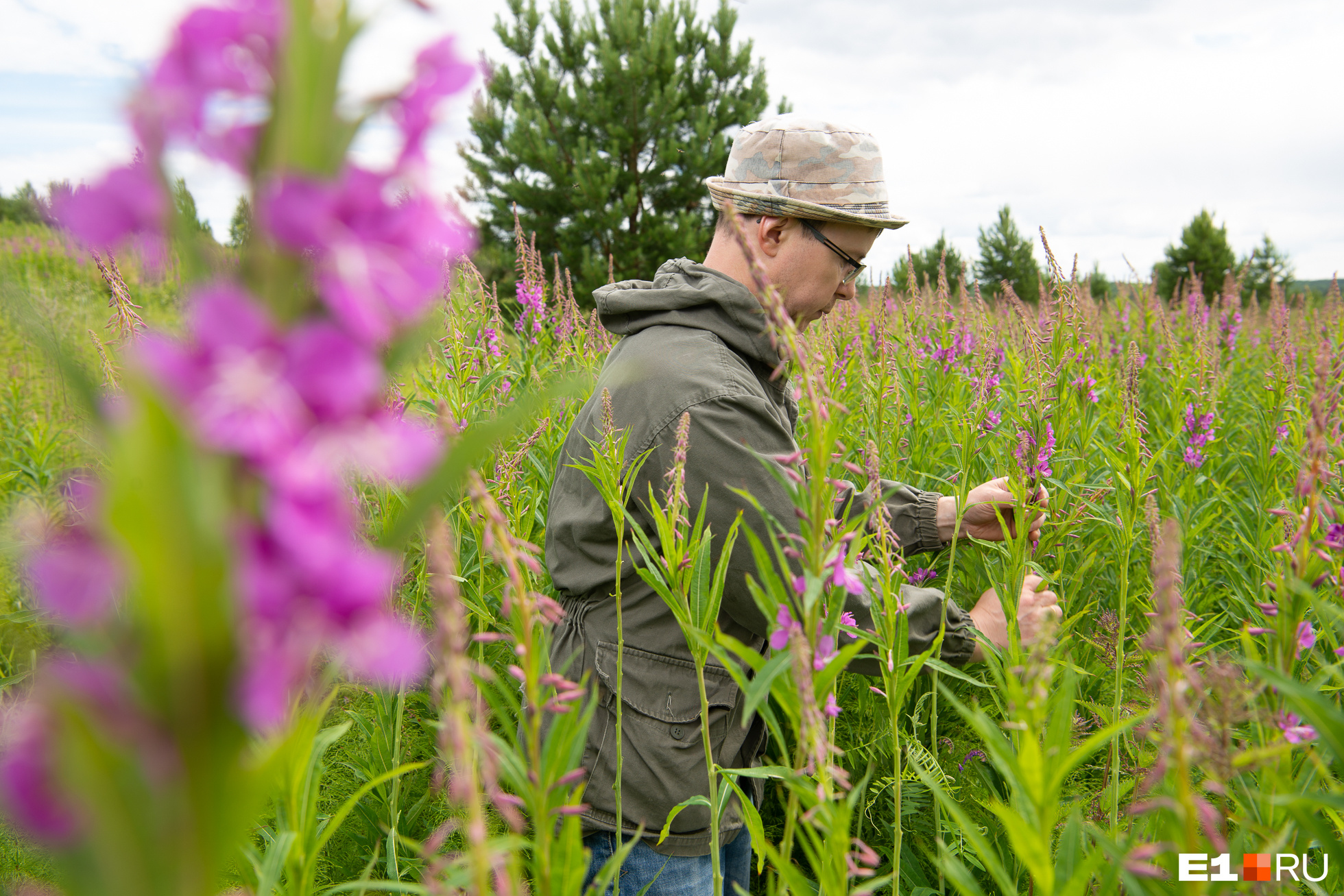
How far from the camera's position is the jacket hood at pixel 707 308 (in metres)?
2.61

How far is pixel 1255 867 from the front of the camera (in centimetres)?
111

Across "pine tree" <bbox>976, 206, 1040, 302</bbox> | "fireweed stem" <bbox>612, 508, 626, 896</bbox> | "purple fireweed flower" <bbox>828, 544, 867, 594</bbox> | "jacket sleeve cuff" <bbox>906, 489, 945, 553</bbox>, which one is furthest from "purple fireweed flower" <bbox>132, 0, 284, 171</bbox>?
"pine tree" <bbox>976, 206, 1040, 302</bbox>

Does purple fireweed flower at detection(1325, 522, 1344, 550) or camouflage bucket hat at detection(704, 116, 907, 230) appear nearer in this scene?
purple fireweed flower at detection(1325, 522, 1344, 550)

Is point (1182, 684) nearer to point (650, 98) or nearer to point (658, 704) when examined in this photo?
point (658, 704)

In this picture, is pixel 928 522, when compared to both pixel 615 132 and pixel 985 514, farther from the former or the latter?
pixel 615 132

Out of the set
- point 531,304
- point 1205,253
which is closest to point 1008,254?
point 1205,253

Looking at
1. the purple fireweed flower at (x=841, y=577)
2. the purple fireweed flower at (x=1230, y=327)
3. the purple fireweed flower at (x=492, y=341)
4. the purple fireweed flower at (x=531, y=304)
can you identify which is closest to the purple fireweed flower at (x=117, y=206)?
the purple fireweed flower at (x=841, y=577)

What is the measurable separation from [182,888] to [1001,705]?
2525 mm

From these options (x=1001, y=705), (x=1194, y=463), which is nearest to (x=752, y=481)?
(x=1001, y=705)

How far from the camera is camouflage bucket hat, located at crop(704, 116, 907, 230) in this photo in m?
2.70

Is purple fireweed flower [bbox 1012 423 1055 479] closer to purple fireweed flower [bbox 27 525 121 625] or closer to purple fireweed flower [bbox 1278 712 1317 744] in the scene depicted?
purple fireweed flower [bbox 1278 712 1317 744]

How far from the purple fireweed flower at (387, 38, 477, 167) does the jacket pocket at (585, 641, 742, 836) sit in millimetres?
2014

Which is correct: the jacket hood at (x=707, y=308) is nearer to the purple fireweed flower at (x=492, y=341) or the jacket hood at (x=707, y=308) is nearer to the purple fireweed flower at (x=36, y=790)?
the purple fireweed flower at (x=492, y=341)

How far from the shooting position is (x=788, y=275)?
2750 millimetres
